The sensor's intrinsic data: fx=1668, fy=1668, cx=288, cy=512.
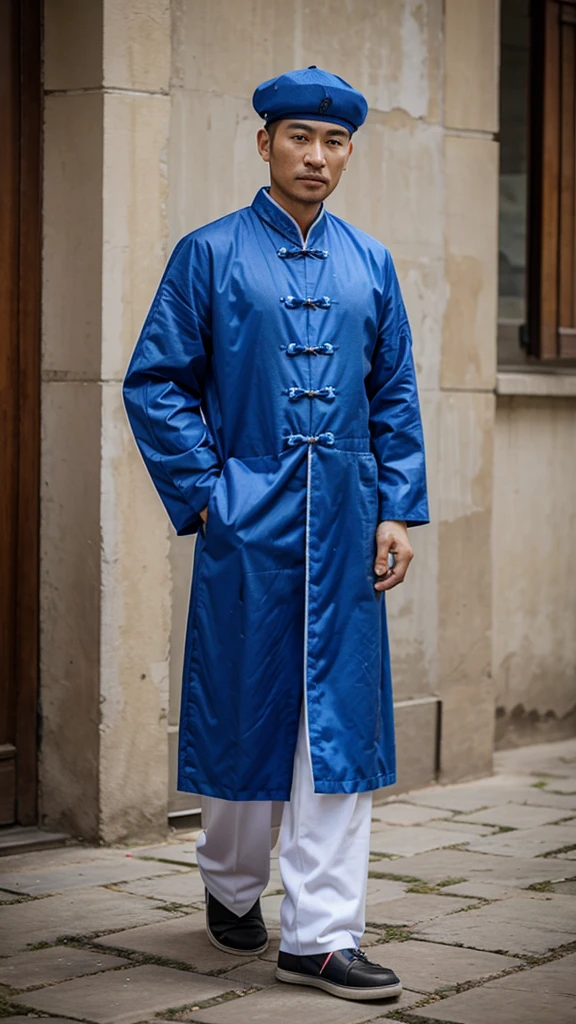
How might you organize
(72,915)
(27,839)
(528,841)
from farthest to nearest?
(528,841) → (27,839) → (72,915)

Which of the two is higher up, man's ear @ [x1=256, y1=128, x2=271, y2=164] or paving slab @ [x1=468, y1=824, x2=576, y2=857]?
man's ear @ [x1=256, y1=128, x2=271, y2=164]

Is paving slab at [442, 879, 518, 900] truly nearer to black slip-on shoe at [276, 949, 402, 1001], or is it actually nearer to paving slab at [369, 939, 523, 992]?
paving slab at [369, 939, 523, 992]

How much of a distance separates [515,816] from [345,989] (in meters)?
2.23

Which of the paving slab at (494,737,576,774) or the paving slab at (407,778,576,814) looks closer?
the paving slab at (407,778,576,814)

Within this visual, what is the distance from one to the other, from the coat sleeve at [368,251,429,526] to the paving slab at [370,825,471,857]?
5.42ft

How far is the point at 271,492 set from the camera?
150 inches

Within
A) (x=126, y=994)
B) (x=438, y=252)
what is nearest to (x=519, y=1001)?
(x=126, y=994)

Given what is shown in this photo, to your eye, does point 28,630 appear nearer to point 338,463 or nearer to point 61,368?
point 61,368

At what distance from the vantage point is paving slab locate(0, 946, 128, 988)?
12.5 feet

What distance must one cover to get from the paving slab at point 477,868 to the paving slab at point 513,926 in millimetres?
227

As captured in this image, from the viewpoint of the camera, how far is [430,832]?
18.2 ft

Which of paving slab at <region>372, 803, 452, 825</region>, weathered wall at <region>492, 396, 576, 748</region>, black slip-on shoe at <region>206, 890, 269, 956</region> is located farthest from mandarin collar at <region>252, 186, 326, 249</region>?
weathered wall at <region>492, 396, 576, 748</region>

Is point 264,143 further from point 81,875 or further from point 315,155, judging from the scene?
point 81,875

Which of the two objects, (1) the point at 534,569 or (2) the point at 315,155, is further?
(1) the point at 534,569
